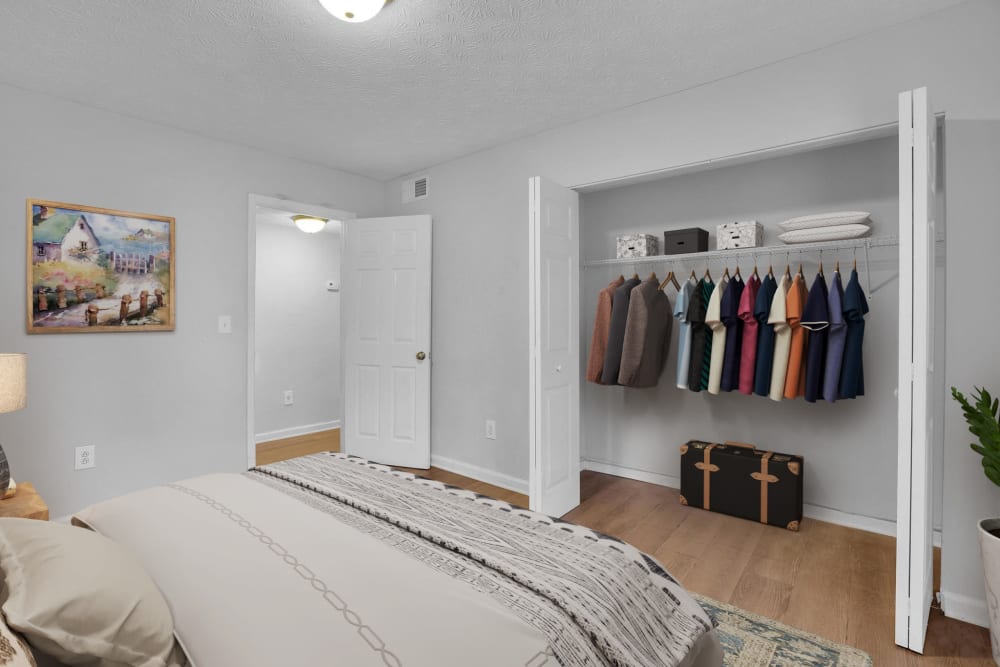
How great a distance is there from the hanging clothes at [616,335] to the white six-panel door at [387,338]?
57.6 inches

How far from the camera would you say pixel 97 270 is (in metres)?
3.03

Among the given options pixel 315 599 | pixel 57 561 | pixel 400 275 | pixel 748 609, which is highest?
pixel 400 275

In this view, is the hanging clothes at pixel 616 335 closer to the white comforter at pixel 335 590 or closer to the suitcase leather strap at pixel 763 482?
the suitcase leather strap at pixel 763 482

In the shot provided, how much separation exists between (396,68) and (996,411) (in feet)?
9.52

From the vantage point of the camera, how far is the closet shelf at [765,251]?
2711mm

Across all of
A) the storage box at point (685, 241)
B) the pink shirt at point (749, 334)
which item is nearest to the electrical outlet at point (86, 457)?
the storage box at point (685, 241)

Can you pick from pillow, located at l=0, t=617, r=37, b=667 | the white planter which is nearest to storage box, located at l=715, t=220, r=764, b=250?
the white planter

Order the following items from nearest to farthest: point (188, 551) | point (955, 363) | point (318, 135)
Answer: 1. point (188, 551)
2. point (955, 363)
3. point (318, 135)

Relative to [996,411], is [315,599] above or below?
below

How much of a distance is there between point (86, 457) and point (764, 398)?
4.10 metres

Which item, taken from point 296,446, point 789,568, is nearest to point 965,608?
point 789,568

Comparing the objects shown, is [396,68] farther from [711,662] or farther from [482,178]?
[711,662]

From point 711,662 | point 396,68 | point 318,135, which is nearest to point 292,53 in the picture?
point 396,68

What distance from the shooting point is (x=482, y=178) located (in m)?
3.86
